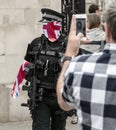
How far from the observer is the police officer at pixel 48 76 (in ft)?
17.9

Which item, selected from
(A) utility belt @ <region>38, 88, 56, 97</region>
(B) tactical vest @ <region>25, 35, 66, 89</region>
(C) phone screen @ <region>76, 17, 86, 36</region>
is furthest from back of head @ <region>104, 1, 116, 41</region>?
(A) utility belt @ <region>38, 88, 56, 97</region>

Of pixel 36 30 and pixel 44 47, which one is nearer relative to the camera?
pixel 44 47

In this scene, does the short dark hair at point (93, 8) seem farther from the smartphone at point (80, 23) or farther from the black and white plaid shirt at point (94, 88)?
the black and white plaid shirt at point (94, 88)

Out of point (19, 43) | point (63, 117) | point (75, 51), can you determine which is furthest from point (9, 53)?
point (75, 51)

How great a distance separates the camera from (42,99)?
552cm

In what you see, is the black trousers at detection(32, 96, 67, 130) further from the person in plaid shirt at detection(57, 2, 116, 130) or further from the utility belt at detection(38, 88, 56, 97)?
the person in plaid shirt at detection(57, 2, 116, 130)

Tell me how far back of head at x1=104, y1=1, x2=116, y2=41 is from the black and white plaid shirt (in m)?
0.07

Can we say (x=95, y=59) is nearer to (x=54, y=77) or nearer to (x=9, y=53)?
(x=54, y=77)

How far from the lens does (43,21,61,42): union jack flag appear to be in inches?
222

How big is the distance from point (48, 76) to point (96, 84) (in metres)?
3.11

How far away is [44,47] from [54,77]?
377 millimetres

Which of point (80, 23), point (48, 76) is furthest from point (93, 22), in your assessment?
point (80, 23)

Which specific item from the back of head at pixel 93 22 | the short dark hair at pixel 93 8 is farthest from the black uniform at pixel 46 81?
the short dark hair at pixel 93 8

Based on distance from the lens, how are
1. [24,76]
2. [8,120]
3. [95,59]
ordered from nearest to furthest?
[95,59]
[24,76]
[8,120]
